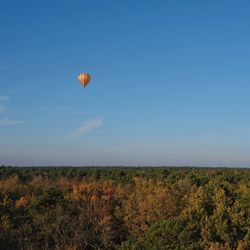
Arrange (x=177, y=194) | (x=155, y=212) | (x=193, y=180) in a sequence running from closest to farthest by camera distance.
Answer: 1. (x=155, y=212)
2. (x=177, y=194)
3. (x=193, y=180)

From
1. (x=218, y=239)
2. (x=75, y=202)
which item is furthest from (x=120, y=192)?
(x=218, y=239)

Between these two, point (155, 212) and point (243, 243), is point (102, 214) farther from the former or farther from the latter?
point (243, 243)

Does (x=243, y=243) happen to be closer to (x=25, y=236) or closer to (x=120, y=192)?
(x=25, y=236)

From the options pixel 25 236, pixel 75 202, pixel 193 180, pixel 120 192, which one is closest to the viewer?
pixel 25 236

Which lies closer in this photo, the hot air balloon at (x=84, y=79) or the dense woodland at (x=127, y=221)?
the dense woodland at (x=127, y=221)

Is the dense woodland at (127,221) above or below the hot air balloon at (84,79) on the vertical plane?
below

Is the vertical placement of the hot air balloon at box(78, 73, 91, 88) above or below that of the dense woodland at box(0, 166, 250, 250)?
above

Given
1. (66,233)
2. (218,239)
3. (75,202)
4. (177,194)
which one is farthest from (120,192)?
(218,239)

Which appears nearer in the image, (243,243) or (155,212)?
(243,243)

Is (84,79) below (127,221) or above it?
above

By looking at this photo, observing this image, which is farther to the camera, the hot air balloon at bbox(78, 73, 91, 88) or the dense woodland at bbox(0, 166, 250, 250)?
the hot air balloon at bbox(78, 73, 91, 88)
